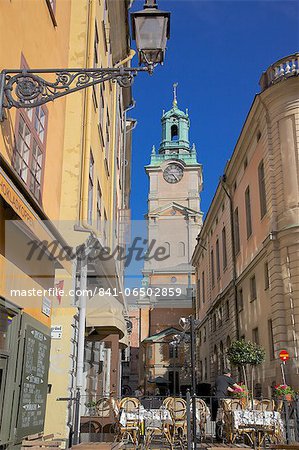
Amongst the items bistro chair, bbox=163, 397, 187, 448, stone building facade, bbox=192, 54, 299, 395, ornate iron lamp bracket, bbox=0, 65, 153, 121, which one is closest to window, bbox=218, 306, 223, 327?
stone building facade, bbox=192, 54, 299, 395

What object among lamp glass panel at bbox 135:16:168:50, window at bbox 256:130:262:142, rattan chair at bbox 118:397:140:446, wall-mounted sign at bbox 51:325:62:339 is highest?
window at bbox 256:130:262:142

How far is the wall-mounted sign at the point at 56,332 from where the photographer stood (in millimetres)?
10284

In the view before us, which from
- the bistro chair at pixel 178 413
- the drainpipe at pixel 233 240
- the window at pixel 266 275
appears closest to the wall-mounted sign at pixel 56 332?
the bistro chair at pixel 178 413

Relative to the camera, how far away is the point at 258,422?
416 inches

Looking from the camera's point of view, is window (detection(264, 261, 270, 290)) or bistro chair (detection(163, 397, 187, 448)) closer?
bistro chair (detection(163, 397, 187, 448))

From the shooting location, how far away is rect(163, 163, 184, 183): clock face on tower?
68000mm

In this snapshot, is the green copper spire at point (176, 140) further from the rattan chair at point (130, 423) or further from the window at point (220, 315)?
the rattan chair at point (130, 423)

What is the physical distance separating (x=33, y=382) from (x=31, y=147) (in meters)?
3.55

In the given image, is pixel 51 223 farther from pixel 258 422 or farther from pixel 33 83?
pixel 258 422

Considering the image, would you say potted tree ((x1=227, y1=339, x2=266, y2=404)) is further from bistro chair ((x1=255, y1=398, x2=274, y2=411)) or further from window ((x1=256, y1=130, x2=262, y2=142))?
window ((x1=256, y1=130, x2=262, y2=142))

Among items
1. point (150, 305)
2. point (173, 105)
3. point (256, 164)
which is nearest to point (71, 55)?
point (256, 164)

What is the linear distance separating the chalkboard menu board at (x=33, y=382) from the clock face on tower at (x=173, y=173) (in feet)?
201

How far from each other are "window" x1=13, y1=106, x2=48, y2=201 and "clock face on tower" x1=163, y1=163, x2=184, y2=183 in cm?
5932

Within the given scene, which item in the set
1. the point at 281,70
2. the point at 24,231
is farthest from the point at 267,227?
the point at 24,231
